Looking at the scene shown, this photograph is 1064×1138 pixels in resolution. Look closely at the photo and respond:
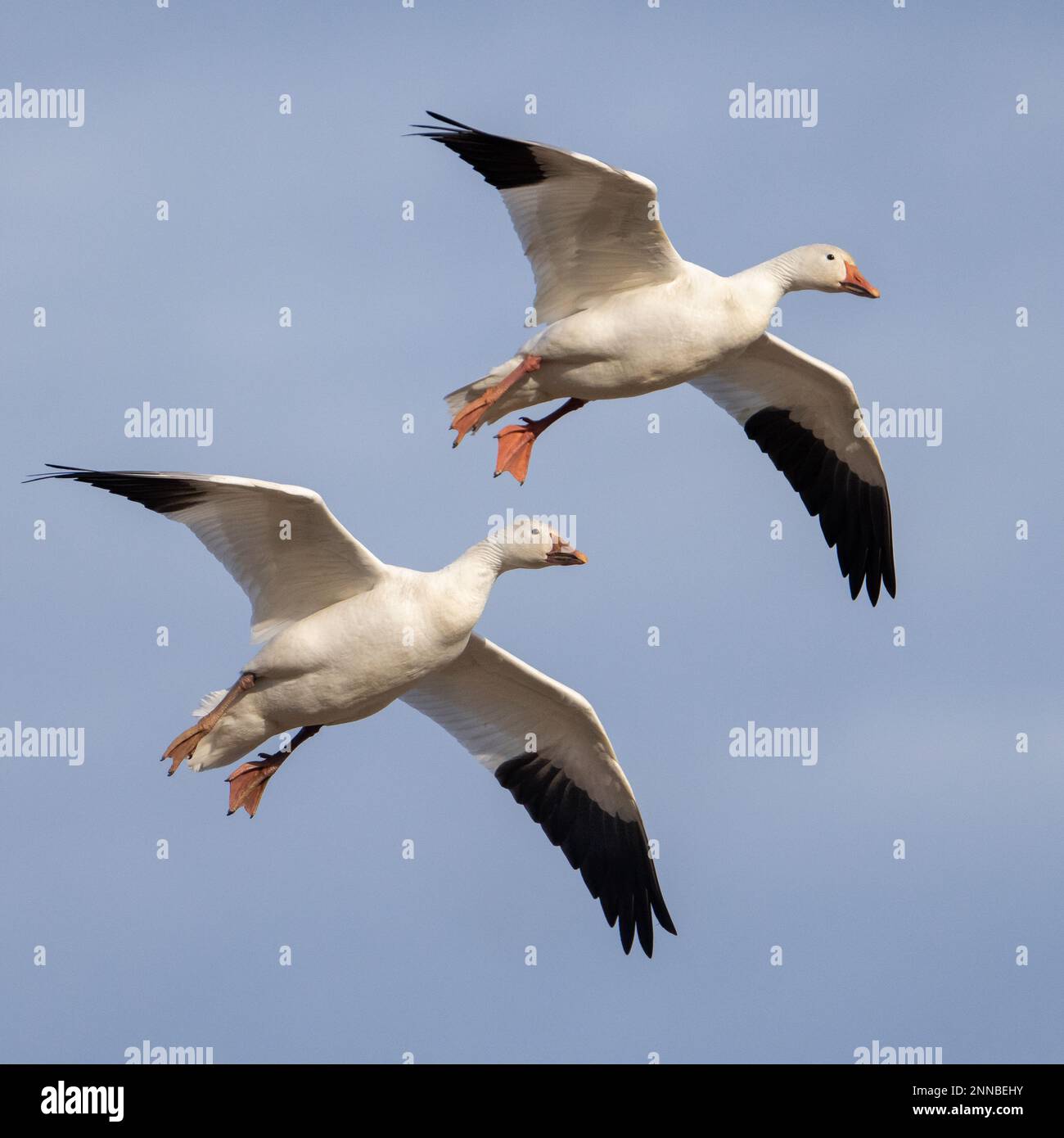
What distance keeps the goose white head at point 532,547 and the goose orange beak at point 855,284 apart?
3191mm

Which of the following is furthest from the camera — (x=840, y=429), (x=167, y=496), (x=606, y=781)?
(x=840, y=429)

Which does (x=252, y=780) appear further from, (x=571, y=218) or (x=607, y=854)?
(x=571, y=218)

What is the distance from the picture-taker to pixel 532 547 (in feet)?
52.4

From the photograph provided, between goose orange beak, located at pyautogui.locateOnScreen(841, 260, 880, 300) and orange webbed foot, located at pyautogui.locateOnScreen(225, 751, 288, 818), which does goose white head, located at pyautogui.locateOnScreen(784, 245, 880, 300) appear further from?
orange webbed foot, located at pyautogui.locateOnScreen(225, 751, 288, 818)

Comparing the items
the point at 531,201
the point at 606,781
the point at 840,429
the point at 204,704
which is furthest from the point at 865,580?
the point at 204,704

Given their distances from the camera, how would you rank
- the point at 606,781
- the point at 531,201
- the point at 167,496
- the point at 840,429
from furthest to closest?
1. the point at 840,429
2. the point at 606,781
3. the point at 531,201
4. the point at 167,496

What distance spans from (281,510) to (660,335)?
123 inches

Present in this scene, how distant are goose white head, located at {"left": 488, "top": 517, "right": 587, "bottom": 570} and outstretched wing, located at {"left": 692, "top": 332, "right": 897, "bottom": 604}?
3.51m

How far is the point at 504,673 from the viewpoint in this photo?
17.1 metres

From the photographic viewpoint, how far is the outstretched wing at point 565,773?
57.2 feet

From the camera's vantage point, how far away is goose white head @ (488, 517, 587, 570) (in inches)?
625

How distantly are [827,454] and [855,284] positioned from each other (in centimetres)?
216

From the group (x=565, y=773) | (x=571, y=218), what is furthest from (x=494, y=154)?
(x=565, y=773)

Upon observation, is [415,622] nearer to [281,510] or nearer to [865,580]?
[281,510]
